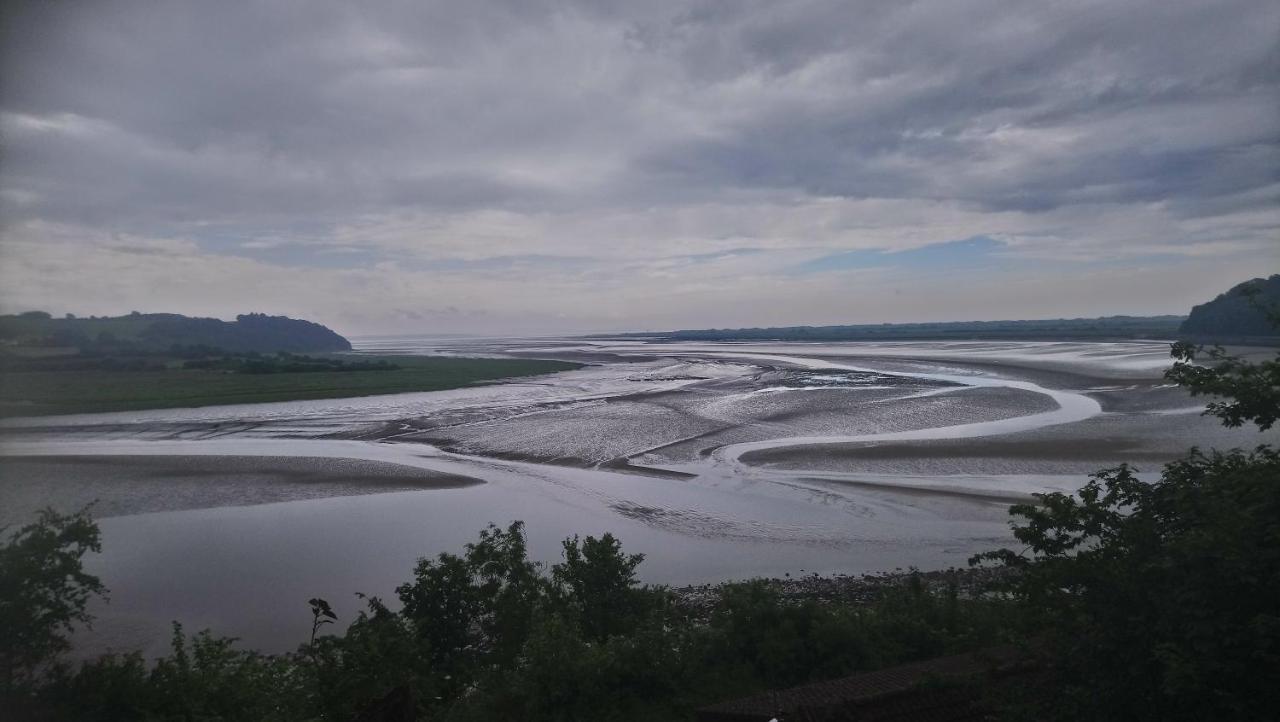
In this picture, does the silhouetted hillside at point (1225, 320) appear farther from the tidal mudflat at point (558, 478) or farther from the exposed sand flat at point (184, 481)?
the exposed sand flat at point (184, 481)

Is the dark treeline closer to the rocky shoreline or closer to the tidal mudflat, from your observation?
the rocky shoreline

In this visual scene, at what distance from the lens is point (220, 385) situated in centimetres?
5856

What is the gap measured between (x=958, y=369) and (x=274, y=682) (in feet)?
207

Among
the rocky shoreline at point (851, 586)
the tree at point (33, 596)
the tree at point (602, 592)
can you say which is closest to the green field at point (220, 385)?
the tree at point (33, 596)

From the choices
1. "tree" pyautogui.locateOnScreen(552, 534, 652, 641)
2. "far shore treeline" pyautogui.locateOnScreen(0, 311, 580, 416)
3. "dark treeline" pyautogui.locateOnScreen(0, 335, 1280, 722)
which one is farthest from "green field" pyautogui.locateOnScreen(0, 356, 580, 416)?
"tree" pyautogui.locateOnScreen(552, 534, 652, 641)

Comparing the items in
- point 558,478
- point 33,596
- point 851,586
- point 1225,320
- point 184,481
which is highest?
point 1225,320

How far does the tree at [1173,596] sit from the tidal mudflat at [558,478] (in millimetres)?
10763

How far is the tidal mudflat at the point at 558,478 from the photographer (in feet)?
56.0

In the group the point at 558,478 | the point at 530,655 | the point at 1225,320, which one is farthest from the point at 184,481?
the point at 1225,320

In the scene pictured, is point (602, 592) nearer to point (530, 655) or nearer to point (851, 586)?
point (530, 655)

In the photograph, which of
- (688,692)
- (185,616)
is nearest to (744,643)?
(688,692)

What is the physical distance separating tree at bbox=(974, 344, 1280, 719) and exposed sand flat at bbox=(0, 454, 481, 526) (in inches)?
873

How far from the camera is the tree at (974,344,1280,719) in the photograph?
Result: 4738 mm

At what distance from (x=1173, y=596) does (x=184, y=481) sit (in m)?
30.3
